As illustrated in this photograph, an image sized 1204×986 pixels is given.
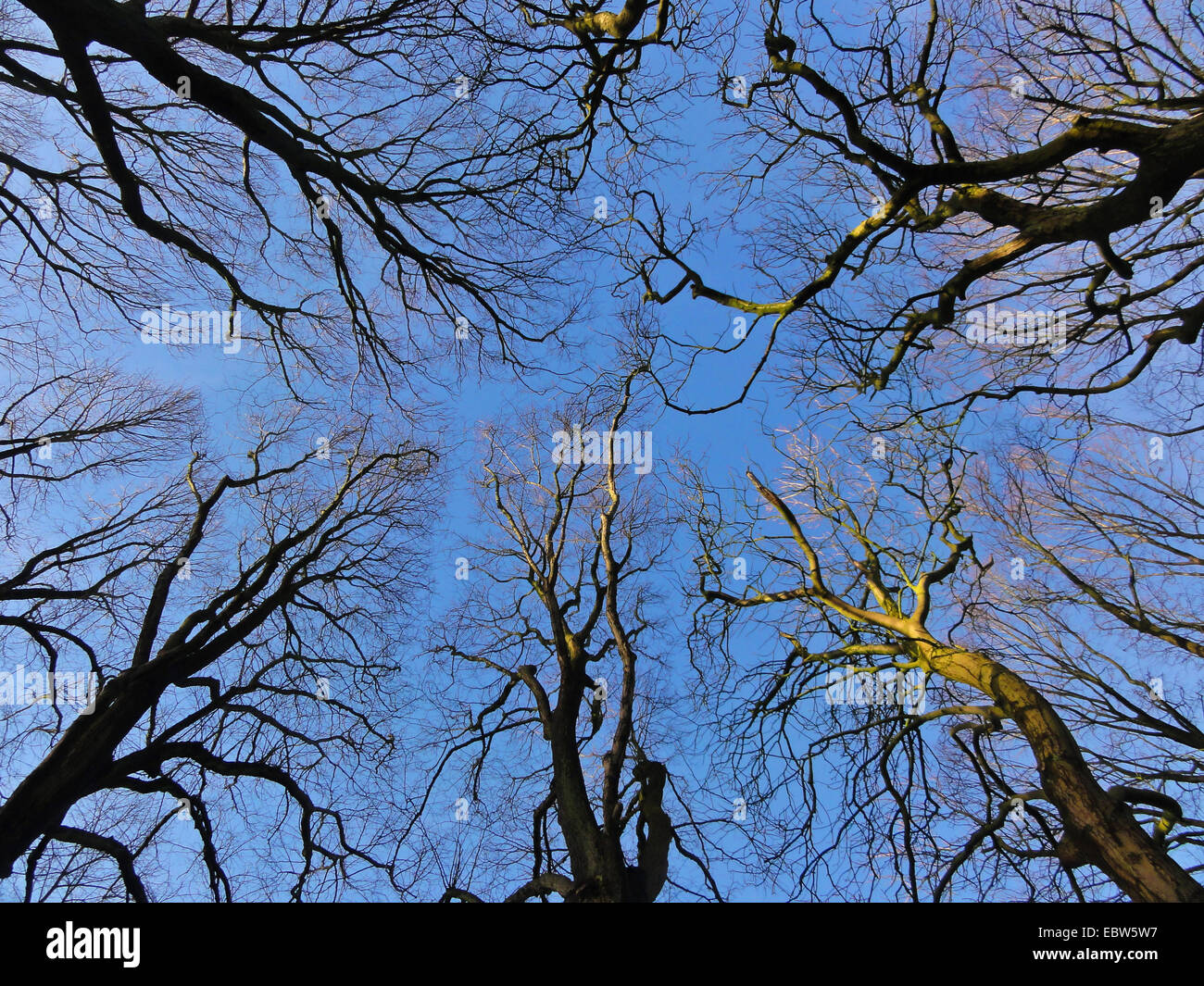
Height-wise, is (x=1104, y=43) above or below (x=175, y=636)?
above

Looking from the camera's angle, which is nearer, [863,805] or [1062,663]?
[863,805]

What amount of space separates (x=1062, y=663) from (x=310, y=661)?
807 cm
